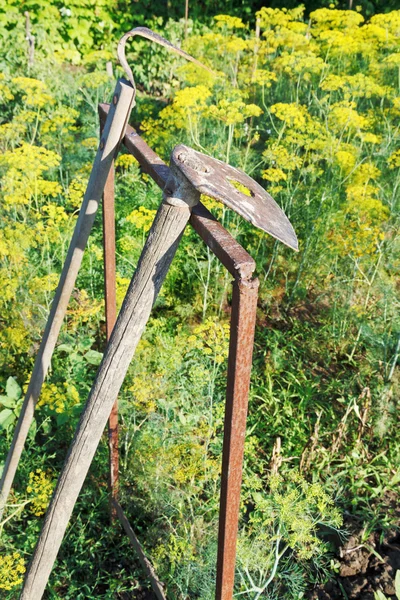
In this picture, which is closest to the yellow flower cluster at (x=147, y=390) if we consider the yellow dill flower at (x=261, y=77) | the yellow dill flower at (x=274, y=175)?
the yellow dill flower at (x=274, y=175)

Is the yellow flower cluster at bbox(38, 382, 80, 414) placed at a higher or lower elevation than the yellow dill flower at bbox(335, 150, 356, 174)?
lower

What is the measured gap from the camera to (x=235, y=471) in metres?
1.47

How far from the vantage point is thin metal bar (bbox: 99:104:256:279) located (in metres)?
1.26

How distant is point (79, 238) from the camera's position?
1.89 metres

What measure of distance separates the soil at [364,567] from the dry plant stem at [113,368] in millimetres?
1414

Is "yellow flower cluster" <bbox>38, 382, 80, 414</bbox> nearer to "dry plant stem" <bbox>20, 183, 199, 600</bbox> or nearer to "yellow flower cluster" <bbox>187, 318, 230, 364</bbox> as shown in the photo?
"yellow flower cluster" <bbox>187, 318, 230, 364</bbox>

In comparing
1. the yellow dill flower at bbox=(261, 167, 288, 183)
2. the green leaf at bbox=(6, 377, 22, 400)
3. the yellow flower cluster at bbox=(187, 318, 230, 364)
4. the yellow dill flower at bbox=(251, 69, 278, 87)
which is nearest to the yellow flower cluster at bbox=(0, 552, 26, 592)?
the green leaf at bbox=(6, 377, 22, 400)

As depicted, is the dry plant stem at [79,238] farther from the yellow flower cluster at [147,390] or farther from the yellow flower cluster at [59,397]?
the yellow flower cluster at [147,390]

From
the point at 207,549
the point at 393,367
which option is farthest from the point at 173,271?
the point at 207,549

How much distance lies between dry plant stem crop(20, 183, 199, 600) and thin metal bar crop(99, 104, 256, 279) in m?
0.05

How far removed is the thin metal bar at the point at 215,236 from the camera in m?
1.26

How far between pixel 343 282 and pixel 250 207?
9.97ft

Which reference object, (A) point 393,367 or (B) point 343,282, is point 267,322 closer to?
(B) point 343,282

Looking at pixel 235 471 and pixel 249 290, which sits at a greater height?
pixel 249 290
